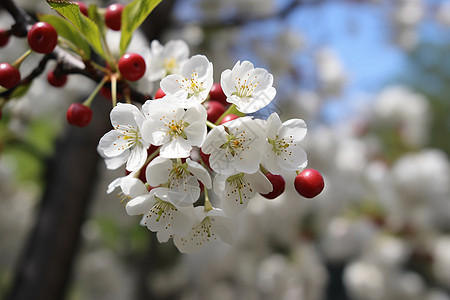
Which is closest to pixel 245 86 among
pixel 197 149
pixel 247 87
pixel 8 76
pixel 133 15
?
pixel 247 87

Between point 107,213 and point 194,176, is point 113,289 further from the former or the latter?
point 194,176

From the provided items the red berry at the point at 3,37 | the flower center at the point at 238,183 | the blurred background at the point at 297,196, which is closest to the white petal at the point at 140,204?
the flower center at the point at 238,183

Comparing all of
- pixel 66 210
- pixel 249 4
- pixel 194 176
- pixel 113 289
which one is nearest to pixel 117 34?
pixel 194 176

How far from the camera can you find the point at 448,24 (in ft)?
11.2

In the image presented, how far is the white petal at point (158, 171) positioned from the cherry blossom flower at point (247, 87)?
0.35ft

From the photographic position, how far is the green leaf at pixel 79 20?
1.68ft

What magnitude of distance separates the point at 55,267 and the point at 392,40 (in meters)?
3.15

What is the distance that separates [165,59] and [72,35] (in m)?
0.17

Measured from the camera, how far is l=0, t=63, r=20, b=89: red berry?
564 millimetres

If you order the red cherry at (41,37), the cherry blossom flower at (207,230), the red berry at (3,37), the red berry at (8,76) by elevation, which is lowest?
the cherry blossom flower at (207,230)

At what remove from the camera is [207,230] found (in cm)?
54

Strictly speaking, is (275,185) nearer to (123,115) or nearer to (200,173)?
(200,173)

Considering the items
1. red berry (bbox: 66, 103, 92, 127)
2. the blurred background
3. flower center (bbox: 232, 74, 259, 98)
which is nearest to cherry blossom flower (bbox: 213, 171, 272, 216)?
flower center (bbox: 232, 74, 259, 98)

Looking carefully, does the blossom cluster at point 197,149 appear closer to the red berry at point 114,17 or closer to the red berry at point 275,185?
the red berry at point 275,185
